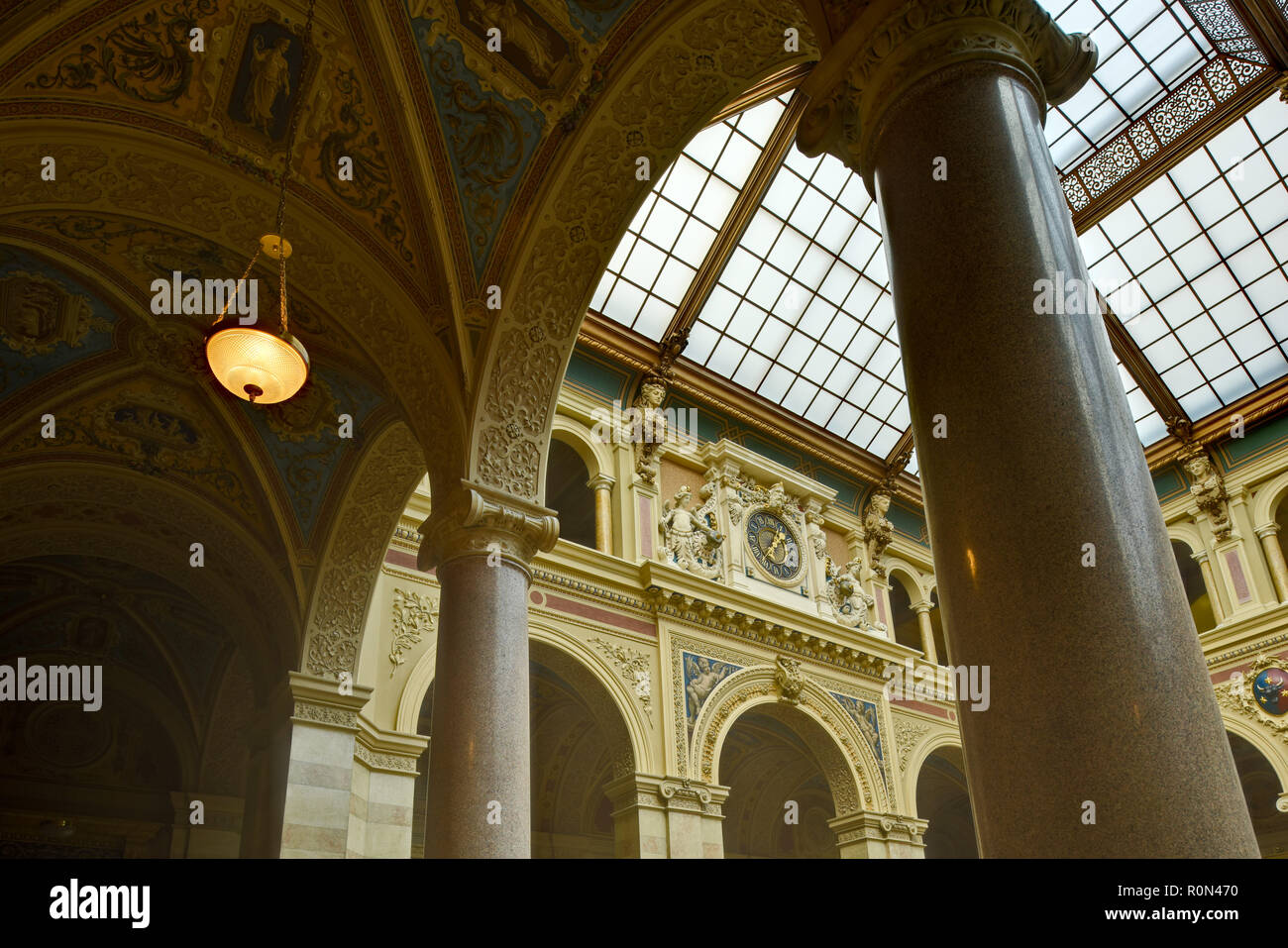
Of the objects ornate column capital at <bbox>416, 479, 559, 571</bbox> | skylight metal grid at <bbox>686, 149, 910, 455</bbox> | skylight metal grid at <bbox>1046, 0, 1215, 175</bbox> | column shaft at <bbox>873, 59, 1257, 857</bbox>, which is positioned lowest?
column shaft at <bbox>873, 59, 1257, 857</bbox>

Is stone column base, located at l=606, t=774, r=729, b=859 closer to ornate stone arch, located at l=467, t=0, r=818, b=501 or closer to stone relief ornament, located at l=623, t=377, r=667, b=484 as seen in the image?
stone relief ornament, located at l=623, t=377, r=667, b=484

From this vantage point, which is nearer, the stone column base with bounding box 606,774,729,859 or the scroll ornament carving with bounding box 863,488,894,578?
the stone column base with bounding box 606,774,729,859

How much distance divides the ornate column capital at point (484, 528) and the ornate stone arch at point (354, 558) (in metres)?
2.60

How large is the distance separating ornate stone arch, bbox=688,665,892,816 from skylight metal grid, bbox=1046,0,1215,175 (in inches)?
306

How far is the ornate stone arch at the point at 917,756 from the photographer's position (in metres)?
14.0

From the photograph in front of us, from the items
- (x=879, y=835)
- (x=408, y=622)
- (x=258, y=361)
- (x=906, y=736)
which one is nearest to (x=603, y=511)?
(x=408, y=622)

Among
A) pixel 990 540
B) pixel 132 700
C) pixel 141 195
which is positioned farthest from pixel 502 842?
pixel 132 700

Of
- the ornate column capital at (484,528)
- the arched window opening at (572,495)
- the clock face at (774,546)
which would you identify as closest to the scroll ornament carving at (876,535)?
the clock face at (774,546)

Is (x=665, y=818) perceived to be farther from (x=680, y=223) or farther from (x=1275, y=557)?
(x=1275, y=557)

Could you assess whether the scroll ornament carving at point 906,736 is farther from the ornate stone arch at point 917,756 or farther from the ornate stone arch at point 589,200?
the ornate stone arch at point 589,200

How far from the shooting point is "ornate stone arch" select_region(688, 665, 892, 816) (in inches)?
517

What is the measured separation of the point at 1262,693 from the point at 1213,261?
6520 millimetres

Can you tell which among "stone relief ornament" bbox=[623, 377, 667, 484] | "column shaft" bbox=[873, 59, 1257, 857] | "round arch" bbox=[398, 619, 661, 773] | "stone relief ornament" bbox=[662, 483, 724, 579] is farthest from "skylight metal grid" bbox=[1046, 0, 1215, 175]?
"column shaft" bbox=[873, 59, 1257, 857]
